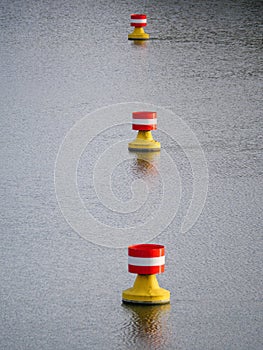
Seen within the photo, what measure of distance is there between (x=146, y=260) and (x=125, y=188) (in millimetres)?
4189

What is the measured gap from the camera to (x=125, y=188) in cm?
1278

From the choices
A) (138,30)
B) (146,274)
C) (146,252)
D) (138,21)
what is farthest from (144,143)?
(138,30)

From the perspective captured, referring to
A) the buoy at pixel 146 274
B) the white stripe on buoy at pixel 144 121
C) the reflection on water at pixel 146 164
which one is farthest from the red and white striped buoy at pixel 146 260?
the white stripe on buoy at pixel 144 121

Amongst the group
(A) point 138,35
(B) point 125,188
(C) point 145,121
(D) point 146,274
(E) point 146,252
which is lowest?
(D) point 146,274

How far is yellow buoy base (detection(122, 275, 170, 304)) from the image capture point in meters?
8.68

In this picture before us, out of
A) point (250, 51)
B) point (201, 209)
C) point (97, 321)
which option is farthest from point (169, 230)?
point (250, 51)

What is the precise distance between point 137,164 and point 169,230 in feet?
10.4

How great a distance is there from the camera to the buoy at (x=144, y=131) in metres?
14.8

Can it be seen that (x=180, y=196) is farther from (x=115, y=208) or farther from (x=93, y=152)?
(x=93, y=152)

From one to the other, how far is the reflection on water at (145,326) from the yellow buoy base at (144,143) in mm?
6432

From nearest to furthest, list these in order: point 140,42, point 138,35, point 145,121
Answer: point 145,121 → point 140,42 → point 138,35

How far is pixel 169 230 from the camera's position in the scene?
11086 millimetres

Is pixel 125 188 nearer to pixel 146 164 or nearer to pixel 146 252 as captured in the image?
pixel 146 164

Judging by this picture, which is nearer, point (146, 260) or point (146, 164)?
point (146, 260)
